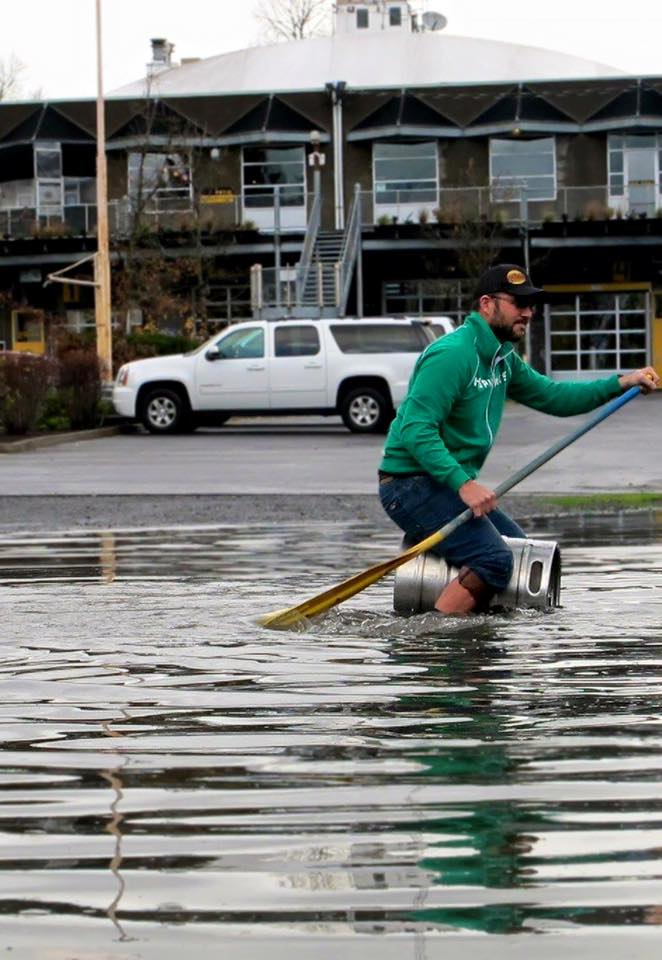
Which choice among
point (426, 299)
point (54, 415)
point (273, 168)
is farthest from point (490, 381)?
point (273, 168)

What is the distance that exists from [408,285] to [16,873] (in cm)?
5511

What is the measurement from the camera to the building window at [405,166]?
193 ft

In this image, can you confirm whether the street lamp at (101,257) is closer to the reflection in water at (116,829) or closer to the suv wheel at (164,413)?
the suv wheel at (164,413)

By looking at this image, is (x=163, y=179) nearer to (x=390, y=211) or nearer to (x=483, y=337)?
(x=390, y=211)

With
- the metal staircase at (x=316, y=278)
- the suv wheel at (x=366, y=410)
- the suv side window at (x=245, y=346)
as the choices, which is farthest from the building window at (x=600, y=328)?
the suv wheel at (x=366, y=410)

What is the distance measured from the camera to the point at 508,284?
29.9 ft

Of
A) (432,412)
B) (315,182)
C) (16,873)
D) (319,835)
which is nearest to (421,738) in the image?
(319,835)

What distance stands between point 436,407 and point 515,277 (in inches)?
28.1

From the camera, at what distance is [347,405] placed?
33062mm

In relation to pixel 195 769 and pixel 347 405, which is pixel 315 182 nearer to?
pixel 347 405

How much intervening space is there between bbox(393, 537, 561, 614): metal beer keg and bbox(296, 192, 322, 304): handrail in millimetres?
40176

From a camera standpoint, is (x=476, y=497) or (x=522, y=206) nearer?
(x=476, y=497)

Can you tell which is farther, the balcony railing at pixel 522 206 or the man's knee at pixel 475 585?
the balcony railing at pixel 522 206

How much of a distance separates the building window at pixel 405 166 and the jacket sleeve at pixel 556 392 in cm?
4929
